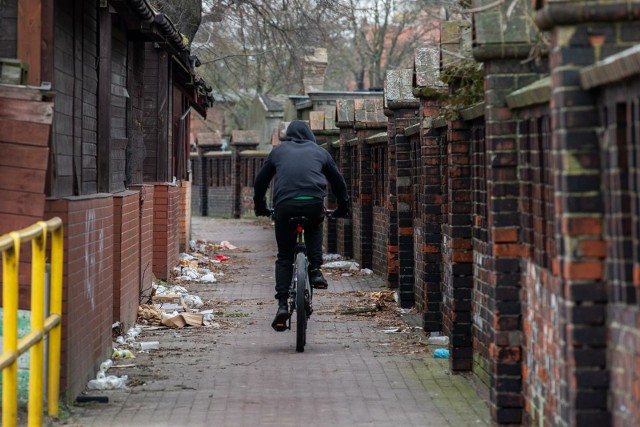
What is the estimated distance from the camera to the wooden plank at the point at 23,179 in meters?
7.14

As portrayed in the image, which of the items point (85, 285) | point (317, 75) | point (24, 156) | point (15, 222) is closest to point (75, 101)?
point (85, 285)

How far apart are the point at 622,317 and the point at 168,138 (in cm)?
1383

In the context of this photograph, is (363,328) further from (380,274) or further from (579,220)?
(579,220)

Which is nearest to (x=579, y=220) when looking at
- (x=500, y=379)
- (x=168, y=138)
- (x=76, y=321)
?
(x=500, y=379)

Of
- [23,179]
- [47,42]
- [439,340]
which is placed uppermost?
[47,42]

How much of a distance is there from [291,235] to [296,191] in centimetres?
45

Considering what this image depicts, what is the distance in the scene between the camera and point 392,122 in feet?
47.5

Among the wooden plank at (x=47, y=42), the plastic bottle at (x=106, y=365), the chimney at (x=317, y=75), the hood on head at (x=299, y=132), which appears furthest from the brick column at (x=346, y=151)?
the chimney at (x=317, y=75)

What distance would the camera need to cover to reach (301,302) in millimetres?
10094

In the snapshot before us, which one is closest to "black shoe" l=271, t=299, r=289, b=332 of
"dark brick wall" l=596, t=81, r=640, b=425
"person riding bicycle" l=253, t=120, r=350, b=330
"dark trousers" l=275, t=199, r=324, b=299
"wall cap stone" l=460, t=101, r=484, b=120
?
"person riding bicycle" l=253, t=120, r=350, b=330

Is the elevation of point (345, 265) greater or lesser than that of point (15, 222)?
lesser

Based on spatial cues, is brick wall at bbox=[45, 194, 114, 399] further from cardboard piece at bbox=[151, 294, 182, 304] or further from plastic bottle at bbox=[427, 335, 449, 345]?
cardboard piece at bbox=[151, 294, 182, 304]

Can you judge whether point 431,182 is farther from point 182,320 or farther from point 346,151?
point 346,151

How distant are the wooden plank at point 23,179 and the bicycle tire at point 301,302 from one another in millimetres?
3407
